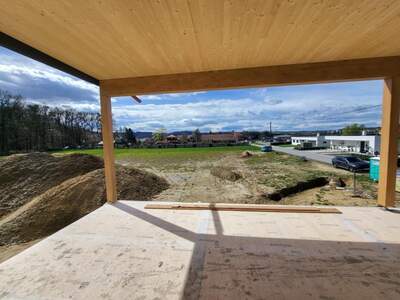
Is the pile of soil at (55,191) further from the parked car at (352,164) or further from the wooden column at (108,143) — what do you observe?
the parked car at (352,164)

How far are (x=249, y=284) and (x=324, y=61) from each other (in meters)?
3.31

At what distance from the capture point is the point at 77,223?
10.3ft

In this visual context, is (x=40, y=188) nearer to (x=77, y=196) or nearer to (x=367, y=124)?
(x=77, y=196)

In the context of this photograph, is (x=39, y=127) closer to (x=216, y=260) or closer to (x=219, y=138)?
(x=216, y=260)

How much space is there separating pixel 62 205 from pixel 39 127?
23395 mm

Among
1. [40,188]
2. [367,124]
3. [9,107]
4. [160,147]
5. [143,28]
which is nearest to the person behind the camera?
[143,28]

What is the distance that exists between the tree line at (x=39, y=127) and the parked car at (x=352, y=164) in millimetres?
27151

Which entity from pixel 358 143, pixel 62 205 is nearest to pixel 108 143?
pixel 62 205

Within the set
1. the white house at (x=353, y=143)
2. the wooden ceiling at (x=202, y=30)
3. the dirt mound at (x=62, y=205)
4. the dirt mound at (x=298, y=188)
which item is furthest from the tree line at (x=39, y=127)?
the white house at (x=353, y=143)

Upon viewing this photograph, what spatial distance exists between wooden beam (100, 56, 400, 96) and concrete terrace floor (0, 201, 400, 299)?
223 cm

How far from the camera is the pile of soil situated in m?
5.14

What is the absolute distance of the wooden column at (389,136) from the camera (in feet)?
10.5

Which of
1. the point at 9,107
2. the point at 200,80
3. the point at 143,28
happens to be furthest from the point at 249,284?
the point at 9,107

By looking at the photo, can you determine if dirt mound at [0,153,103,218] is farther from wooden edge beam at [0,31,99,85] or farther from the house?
the house
